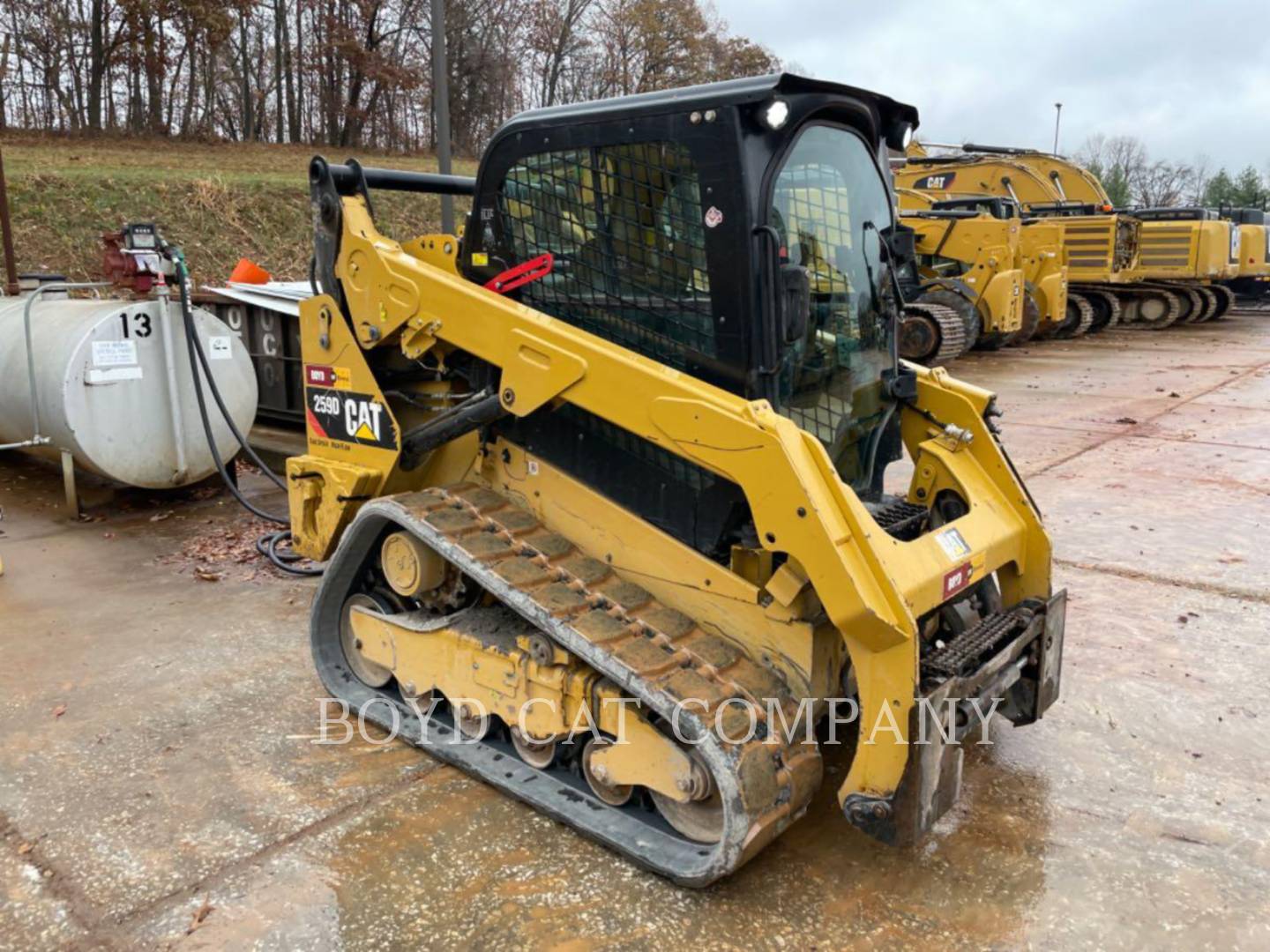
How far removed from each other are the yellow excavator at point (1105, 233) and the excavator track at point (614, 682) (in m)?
17.7

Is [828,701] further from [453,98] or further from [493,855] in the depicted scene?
[453,98]

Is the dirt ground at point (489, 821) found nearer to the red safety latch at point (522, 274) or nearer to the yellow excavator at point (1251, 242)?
the red safety latch at point (522, 274)

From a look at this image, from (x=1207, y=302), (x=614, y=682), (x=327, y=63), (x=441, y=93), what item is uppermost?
(x=327, y=63)

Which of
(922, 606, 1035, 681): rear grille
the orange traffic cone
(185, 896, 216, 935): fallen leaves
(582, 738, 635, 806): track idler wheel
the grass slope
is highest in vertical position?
the grass slope

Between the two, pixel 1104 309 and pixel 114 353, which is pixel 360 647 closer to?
pixel 114 353

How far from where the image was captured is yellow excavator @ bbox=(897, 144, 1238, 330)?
19.7 m

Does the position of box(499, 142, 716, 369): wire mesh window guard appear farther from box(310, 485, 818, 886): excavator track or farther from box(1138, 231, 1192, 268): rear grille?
box(1138, 231, 1192, 268): rear grille

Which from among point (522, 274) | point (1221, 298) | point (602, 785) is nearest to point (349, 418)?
point (522, 274)

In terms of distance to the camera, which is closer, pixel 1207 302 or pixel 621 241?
pixel 621 241

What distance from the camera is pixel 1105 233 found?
1942cm

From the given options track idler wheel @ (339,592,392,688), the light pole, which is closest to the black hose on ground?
the light pole

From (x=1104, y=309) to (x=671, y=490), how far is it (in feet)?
65.4

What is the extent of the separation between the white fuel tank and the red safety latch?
4179mm

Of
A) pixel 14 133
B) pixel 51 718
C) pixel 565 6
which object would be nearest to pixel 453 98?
pixel 565 6
